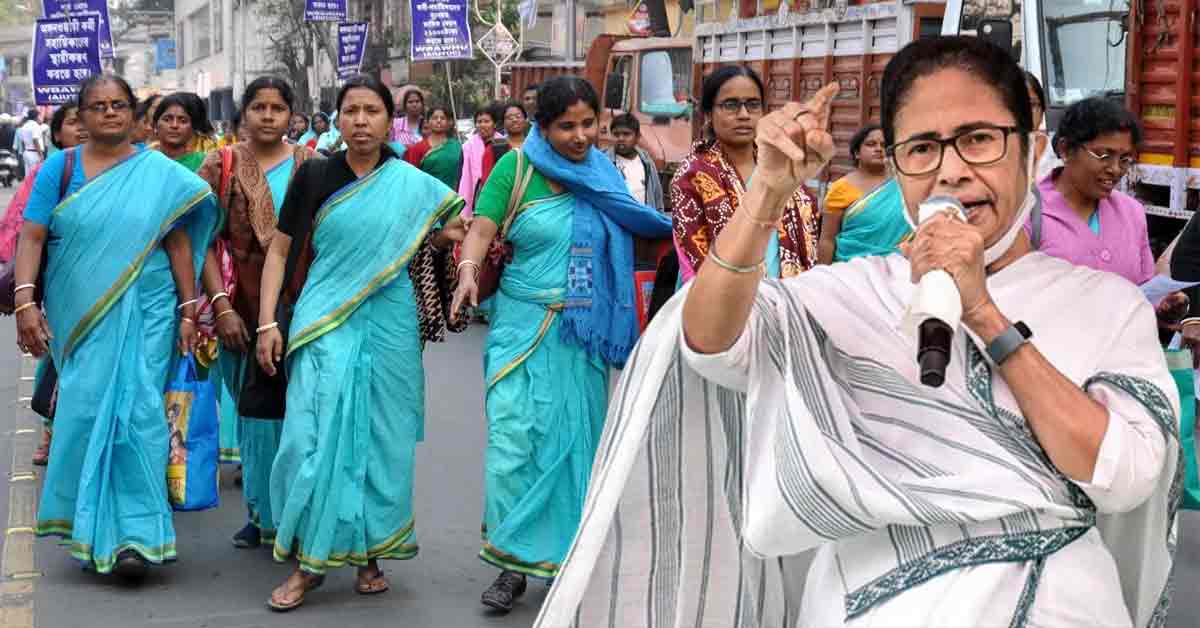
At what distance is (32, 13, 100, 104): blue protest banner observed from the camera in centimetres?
1717

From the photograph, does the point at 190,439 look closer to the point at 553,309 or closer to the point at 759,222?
the point at 553,309

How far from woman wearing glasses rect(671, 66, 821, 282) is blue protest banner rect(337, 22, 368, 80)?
2301cm

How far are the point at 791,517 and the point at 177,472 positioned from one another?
4476 mm

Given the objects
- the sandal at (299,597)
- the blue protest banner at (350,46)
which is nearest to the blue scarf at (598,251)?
the sandal at (299,597)

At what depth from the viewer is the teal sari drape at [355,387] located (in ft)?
20.1

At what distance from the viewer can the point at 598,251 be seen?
20.6ft

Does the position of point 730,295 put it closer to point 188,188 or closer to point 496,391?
point 496,391

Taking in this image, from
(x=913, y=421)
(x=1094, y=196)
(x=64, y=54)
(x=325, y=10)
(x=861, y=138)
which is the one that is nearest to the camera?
(x=913, y=421)

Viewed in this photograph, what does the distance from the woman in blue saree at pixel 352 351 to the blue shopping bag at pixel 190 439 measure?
0.66m

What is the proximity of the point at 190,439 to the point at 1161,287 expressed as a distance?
361 centimetres

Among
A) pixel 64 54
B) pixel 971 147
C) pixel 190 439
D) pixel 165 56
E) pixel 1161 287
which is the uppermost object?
pixel 165 56

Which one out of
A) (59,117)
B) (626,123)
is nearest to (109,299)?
(59,117)

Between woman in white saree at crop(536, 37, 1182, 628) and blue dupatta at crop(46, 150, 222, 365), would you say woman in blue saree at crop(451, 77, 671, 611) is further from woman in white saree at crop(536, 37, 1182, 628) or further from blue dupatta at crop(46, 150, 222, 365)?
woman in white saree at crop(536, 37, 1182, 628)

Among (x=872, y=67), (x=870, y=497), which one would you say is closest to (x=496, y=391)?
(x=870, y=497)
